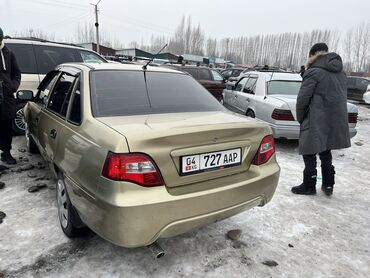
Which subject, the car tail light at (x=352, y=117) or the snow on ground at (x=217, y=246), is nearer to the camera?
the snow on ground at (x=217, y=246)

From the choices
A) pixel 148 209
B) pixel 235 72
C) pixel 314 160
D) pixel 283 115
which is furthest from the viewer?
pixel 235 72

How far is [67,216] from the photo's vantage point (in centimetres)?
264

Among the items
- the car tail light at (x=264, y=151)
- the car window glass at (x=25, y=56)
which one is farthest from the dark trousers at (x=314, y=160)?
the car window glass at (x=25, y=56)

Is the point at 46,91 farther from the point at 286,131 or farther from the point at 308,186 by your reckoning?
the point at 286,131

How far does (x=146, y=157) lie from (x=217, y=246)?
1.23 m

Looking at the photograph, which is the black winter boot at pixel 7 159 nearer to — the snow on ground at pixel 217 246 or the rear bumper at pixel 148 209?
the snow on ground at pixel 217 246

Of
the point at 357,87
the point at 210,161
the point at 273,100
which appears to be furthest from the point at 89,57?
the point at 357,87

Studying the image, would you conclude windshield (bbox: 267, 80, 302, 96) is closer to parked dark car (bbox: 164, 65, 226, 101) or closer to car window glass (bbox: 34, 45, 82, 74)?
parked dark car (bbox: 164, 65, 226, 101)

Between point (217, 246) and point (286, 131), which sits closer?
point (217, 246)

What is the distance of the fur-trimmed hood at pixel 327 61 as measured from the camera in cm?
364

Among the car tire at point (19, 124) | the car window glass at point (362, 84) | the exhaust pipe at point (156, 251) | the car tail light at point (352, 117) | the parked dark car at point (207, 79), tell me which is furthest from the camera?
the car window glass at point (362, 84)

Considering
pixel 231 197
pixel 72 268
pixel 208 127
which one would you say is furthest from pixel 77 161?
pixel 231 197

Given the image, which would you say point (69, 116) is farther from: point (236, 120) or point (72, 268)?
point (236, 120)

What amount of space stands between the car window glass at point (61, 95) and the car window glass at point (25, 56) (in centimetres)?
321
